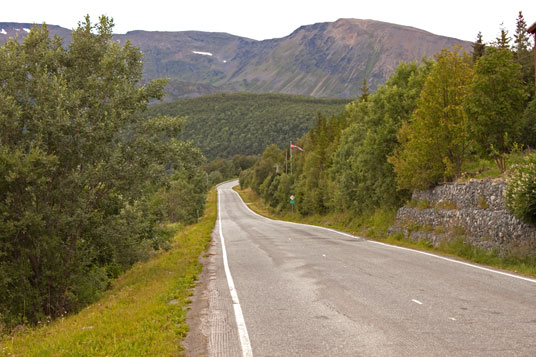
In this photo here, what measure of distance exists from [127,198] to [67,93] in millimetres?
3759

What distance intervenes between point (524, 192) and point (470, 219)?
4082 mm

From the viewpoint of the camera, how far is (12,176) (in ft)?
38.4

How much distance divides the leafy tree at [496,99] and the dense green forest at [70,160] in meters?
10.9

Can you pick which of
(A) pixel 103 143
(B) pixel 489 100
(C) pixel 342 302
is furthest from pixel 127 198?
(B) pixel 489 100

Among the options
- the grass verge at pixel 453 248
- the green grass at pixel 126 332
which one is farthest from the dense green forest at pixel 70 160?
the grass verge at pixel 453 248

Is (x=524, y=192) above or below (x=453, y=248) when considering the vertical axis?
above

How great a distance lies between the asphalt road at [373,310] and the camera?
5949mm

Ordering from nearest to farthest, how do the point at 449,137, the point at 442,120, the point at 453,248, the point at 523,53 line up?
the point at 453,248 < the point at 442,120 < the point at 449,137 < the point at 523,53

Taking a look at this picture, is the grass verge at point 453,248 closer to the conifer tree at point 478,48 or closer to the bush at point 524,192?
the bush at point 524,192

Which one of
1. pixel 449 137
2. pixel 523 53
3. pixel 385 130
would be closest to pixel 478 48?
pixel 523 53

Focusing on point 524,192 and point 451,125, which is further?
point 451,125

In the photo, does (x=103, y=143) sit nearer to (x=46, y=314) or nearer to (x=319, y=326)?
(x=46, y=314)

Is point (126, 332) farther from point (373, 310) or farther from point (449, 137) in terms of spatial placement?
point (449, 137)

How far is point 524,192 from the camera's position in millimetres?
12445
